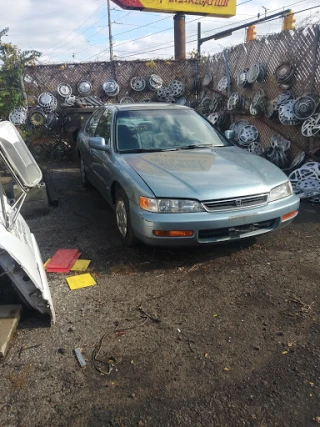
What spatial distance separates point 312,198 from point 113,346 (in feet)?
14.5

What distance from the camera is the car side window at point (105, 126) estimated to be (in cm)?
477

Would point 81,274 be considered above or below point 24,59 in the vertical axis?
below

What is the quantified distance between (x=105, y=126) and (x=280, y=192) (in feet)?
8.53

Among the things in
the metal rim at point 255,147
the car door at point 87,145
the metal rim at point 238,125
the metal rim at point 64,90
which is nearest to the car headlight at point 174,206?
the car door at point 87,145

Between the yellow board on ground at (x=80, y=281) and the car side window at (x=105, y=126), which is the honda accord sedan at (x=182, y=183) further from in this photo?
the yellow board on ground at (x=80, y=281)

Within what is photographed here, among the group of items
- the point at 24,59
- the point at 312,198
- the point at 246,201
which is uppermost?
the point at 24,59

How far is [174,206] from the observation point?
10.9 feet

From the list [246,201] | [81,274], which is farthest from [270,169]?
[81,274]

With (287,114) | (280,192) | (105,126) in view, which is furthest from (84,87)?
(280,192)

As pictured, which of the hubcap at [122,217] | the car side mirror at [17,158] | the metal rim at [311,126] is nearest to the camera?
the car side mirror at [17,158]

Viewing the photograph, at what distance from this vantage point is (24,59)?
424 inches

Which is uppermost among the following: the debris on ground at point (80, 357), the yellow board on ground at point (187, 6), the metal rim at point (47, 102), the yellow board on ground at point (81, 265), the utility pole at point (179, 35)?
the yellow board on ground at point (187, 6)

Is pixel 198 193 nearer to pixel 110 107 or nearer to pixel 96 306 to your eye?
pixel 96 306

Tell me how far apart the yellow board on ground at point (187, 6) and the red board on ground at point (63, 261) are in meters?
14.3
